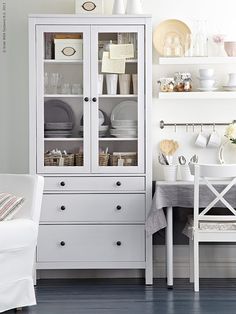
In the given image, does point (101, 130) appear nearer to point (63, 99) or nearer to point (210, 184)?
point (63, 99)

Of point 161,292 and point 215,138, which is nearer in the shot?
point 161,292

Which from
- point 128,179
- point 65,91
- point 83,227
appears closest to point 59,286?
point 83,227

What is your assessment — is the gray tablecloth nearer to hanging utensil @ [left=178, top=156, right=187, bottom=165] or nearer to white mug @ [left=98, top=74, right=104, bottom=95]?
hanging utensil @ [left=178, top=156, right=187, bottom=165]

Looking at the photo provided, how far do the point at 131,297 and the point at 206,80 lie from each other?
163 cm

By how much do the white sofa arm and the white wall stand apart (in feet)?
4.12

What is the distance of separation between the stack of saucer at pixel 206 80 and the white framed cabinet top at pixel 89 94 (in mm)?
432

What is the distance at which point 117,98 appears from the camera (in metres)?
5.57

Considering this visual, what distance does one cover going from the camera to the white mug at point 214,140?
19.2 ft

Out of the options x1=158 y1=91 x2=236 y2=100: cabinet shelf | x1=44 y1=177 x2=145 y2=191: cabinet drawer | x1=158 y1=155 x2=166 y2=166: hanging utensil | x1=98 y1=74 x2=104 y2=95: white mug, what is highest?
x1=98 y1=74 x2=104 y2=95: white mug

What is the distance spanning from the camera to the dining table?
5359 mm

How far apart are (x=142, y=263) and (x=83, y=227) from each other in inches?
18.7

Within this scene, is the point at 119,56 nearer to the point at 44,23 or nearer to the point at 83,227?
the point at 44,23

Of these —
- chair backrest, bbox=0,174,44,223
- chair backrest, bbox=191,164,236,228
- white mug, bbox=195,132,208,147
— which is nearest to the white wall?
white mug, bbox=195,132,208,147

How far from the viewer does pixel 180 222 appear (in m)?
5.92
